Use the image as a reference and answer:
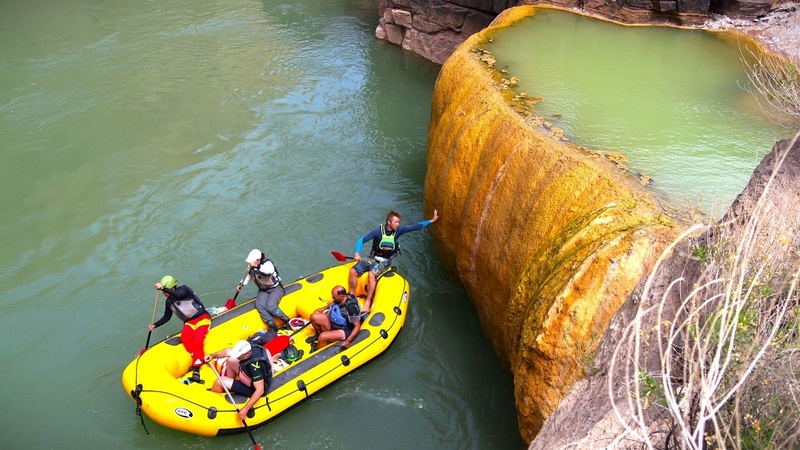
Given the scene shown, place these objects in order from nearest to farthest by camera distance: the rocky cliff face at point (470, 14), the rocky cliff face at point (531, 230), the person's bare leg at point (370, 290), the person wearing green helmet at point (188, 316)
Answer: the rocky cliff face at point (531, 230), the person wearing green helmet at point (188, 316), the person's bare leg at point (370, 290), the rocky cliff face at point (470, 14)

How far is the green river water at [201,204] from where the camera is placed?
22.6 feet

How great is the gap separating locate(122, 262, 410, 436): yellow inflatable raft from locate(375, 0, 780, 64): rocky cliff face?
24.5ft

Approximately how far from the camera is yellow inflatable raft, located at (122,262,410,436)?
6.36 meters

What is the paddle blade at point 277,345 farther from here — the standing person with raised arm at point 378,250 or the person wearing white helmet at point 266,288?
the standing person with raised arm at point 378,250

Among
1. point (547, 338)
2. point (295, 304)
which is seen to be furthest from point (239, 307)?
point (547, 338)

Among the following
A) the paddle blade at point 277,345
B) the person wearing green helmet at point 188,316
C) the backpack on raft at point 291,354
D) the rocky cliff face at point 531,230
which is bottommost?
the backpack on raft at point 291,354

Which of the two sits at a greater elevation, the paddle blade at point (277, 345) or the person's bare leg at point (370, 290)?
the person's bare leg at point (370, 290)

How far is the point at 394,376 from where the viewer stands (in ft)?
24.1

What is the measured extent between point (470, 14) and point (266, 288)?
10.5 m

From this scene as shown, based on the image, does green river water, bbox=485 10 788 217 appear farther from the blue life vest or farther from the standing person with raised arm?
the blue life vest

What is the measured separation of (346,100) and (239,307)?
780 centimetres

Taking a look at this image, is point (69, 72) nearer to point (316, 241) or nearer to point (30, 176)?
point (30, 176)

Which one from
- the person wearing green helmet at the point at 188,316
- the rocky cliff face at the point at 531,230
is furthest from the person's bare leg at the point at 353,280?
the person wearing green helmet at the point at 188,316

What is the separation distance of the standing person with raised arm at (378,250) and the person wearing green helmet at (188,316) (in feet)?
6.20
